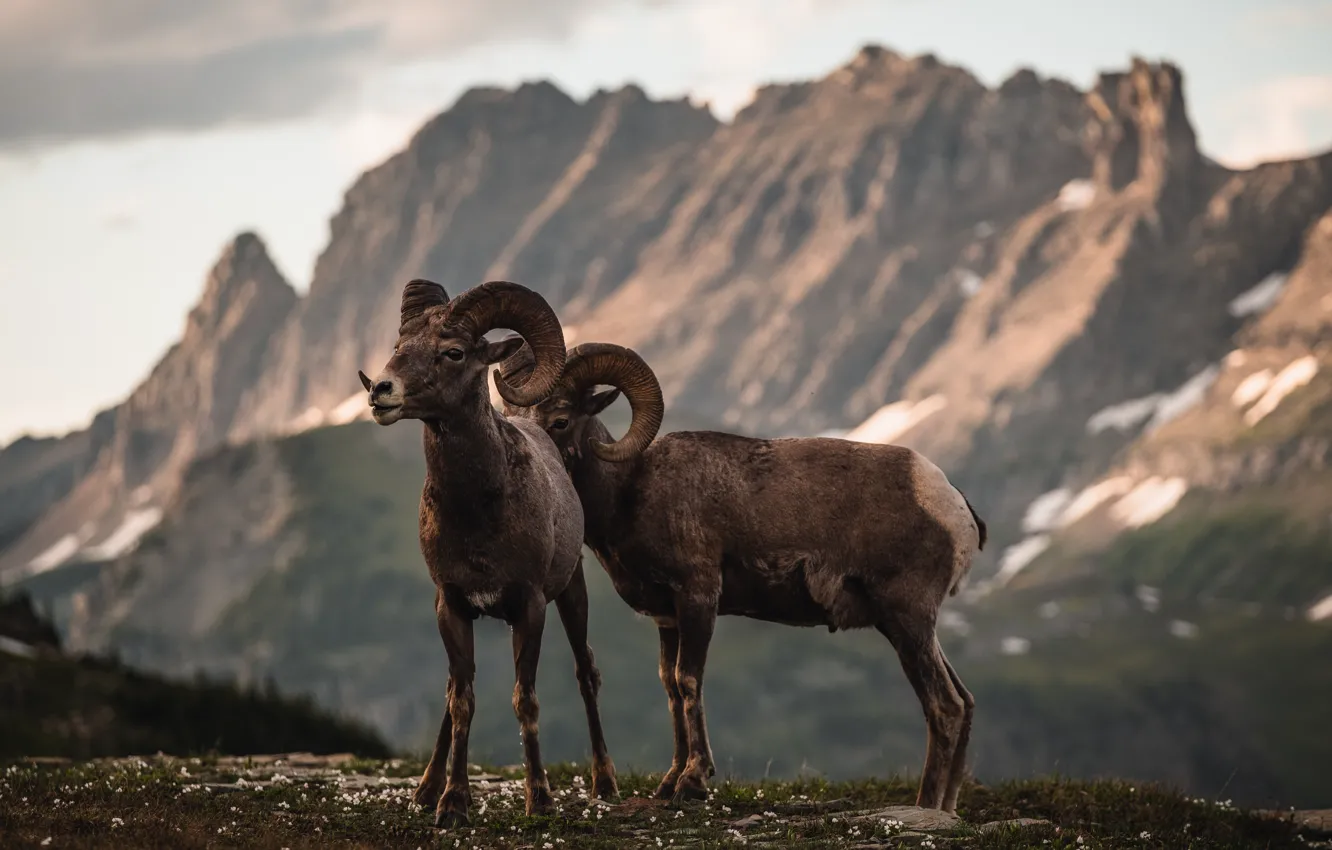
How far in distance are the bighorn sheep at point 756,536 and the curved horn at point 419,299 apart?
2182 millimetres

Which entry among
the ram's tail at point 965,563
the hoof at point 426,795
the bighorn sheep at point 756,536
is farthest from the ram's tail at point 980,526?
the hoof at point 426,795

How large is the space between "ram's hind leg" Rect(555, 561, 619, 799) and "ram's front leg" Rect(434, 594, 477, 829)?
83.1 inches

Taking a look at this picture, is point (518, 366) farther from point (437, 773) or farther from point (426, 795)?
point (426, 795)

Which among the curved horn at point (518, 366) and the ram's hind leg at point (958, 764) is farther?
the curved horn at point (518, 366)

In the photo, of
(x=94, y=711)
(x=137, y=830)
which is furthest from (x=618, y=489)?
(x=94, y=711)

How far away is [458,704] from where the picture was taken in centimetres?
2047

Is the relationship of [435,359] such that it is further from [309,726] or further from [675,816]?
[309,726]

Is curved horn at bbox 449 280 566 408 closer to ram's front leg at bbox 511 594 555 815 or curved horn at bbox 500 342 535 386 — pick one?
curved horn at bbox 500 342 535 386

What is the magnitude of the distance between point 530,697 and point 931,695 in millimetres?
5336

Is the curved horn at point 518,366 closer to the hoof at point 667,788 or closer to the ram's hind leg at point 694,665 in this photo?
the ram's hind leg at point 694,665

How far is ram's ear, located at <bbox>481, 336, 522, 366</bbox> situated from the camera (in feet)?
67.1

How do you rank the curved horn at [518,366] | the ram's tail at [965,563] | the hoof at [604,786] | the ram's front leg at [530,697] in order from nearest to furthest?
the ram's front leg at [530,697] → the hoof at [604,786] → the curved horn at [518,366] → the ram's tail at [965,563]

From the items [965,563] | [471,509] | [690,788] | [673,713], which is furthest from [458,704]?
[965,563]

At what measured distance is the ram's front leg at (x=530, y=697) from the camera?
20.2 m
